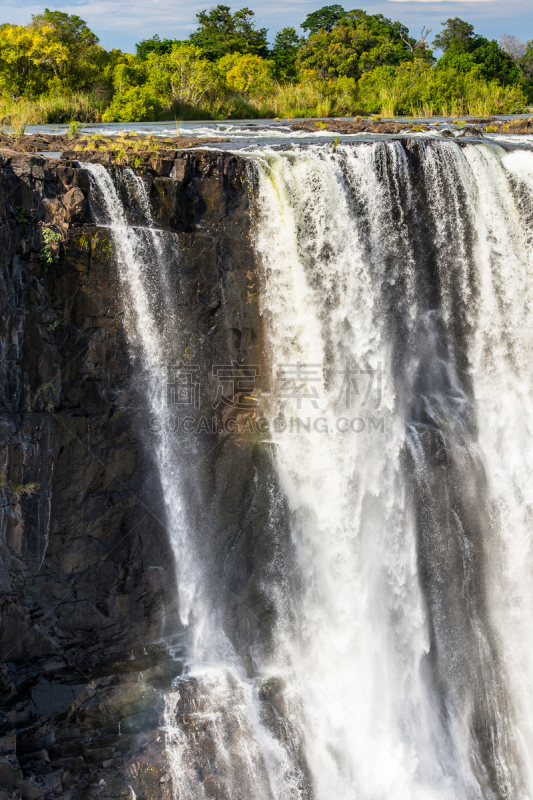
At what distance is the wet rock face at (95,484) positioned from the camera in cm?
953

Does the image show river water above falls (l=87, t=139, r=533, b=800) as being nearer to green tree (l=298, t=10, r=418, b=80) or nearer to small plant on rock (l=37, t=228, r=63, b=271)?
small plant on rock (l=37, t=228, r=63, b=271)

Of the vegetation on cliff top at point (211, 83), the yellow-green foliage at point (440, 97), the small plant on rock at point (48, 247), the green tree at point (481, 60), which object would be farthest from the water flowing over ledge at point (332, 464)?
the green tree at point (481, 60)

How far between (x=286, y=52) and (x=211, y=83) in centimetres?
1483

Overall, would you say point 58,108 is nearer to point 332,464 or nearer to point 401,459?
point 332,464

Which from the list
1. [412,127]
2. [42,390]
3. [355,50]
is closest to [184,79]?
[412,127]

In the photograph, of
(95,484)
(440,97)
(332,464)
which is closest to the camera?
(95,484)

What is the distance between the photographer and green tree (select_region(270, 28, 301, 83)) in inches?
1123

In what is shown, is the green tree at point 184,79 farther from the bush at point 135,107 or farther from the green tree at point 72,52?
the green tree at point 72,52

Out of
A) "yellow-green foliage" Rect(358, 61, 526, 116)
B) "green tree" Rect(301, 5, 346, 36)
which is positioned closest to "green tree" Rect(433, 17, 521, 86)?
"yellow-green foliage" Rect(358, 61, 526, 116)

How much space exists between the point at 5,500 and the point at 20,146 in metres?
6.34

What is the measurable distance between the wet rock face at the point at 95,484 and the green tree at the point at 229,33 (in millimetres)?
23490

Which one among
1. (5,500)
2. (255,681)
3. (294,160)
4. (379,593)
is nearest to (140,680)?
(255,681)

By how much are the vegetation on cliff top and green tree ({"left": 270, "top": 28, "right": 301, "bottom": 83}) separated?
21 cm

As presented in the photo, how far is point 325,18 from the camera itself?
3519cm
